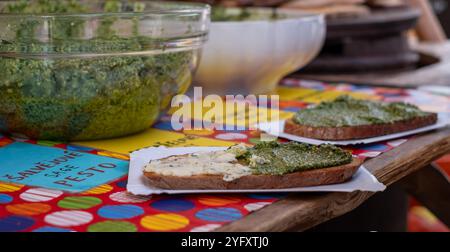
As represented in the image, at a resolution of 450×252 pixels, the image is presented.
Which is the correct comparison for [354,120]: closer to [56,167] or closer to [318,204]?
[318,204]

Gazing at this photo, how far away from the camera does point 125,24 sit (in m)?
1.00

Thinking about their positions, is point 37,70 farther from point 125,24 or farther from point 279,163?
point 279,163

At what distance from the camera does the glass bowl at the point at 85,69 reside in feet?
3.19

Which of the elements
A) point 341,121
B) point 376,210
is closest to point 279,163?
point 341,121

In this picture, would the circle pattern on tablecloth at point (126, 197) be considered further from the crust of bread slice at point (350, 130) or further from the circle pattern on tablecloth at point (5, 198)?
the crust of bread slice at point (350, 130)

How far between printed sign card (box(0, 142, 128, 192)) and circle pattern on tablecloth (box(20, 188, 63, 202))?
14mm

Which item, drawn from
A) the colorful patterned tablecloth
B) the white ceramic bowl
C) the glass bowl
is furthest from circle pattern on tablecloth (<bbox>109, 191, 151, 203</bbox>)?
the white ceramic bowl

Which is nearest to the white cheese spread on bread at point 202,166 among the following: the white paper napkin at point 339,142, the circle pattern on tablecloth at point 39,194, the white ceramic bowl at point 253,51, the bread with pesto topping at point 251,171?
the bread with pesto topping at point 251,171

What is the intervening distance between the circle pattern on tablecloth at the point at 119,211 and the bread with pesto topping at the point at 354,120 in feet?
1.29

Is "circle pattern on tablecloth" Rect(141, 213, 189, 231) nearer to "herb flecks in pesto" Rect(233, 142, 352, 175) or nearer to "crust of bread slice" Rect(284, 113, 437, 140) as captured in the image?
"herb flecks in pesto" Rect(233, 142, 352, 175)

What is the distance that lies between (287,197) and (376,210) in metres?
0.65

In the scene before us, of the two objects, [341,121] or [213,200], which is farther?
[341,121]
